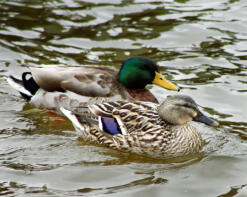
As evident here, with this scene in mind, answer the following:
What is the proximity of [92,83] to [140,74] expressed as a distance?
0.83m

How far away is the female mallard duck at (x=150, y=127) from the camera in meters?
7.81

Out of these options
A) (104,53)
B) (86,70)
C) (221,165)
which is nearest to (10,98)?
(86,70)

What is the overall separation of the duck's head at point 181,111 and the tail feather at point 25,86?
8.97 ft

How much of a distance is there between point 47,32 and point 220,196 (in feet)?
23.2

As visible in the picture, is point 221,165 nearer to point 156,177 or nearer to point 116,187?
point 156,177

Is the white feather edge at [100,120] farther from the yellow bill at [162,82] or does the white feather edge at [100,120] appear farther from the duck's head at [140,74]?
the yellow bill at [162,82]

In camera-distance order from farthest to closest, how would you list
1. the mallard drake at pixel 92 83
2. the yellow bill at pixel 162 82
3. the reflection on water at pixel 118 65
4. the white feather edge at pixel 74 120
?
the yellow bill at pixel 162 82
the mallard drake at pixel 92 83
the white feather edge at pixel 74 120
the reflection on water at pixel 118 65

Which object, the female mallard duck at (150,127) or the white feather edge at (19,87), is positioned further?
the white feather edge at (19,87)

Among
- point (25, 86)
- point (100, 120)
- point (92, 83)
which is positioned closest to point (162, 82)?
point (92, 83)

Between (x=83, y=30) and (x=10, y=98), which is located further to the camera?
(x=83, y=30)

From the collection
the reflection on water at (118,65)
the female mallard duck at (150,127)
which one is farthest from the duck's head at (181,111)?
the reflection on water at (118,65)

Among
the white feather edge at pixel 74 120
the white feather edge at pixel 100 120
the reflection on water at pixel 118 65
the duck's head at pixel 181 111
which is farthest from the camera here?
the white feather edge at pixel 74 120

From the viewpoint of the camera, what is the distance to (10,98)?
10094mm

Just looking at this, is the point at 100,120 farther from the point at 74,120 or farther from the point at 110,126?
the point at 74,120
